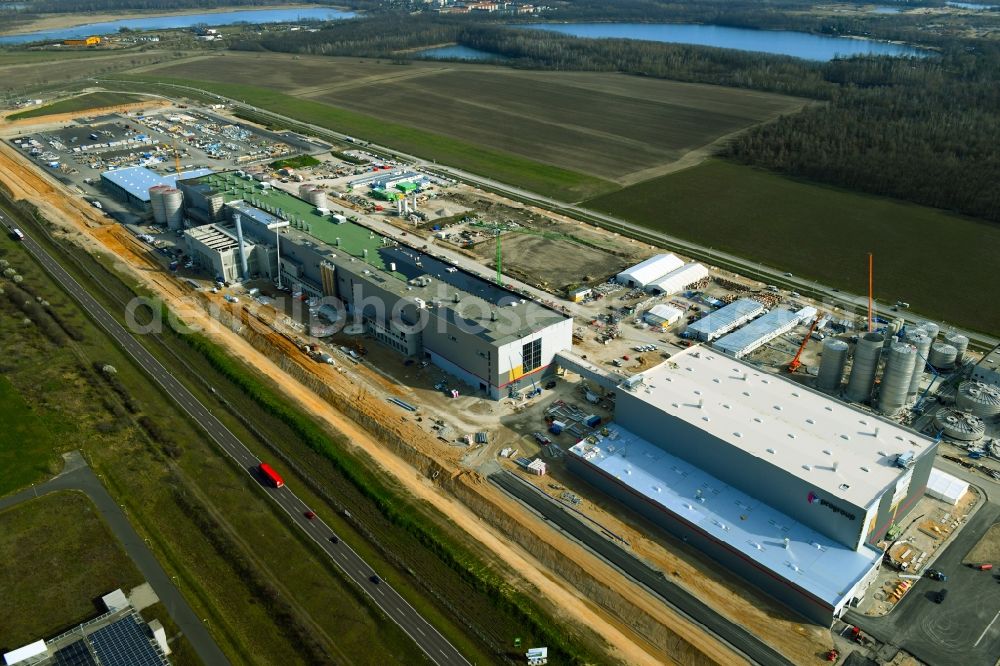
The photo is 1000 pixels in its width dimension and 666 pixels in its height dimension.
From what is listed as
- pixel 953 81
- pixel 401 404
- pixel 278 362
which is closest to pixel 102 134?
pixel 278 362

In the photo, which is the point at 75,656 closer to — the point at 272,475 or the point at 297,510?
the point at 297,510

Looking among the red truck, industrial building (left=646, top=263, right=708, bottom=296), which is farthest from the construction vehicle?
the red truck

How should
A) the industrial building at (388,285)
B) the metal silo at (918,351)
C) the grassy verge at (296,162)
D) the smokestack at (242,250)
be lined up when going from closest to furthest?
the metal silo at (918,351) → the industrial building at (388,285) → the smokestack at (242,250) → the grassy verge at (296,162)

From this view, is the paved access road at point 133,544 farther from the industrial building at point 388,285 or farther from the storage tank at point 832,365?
the storage tank at point 832,365

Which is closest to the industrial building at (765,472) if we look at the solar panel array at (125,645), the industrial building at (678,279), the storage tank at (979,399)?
the storage tank at (979,399)

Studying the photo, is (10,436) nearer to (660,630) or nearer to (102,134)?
(660,630)

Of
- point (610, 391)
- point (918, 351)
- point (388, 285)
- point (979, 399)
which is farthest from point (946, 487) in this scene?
point (388, 285)
